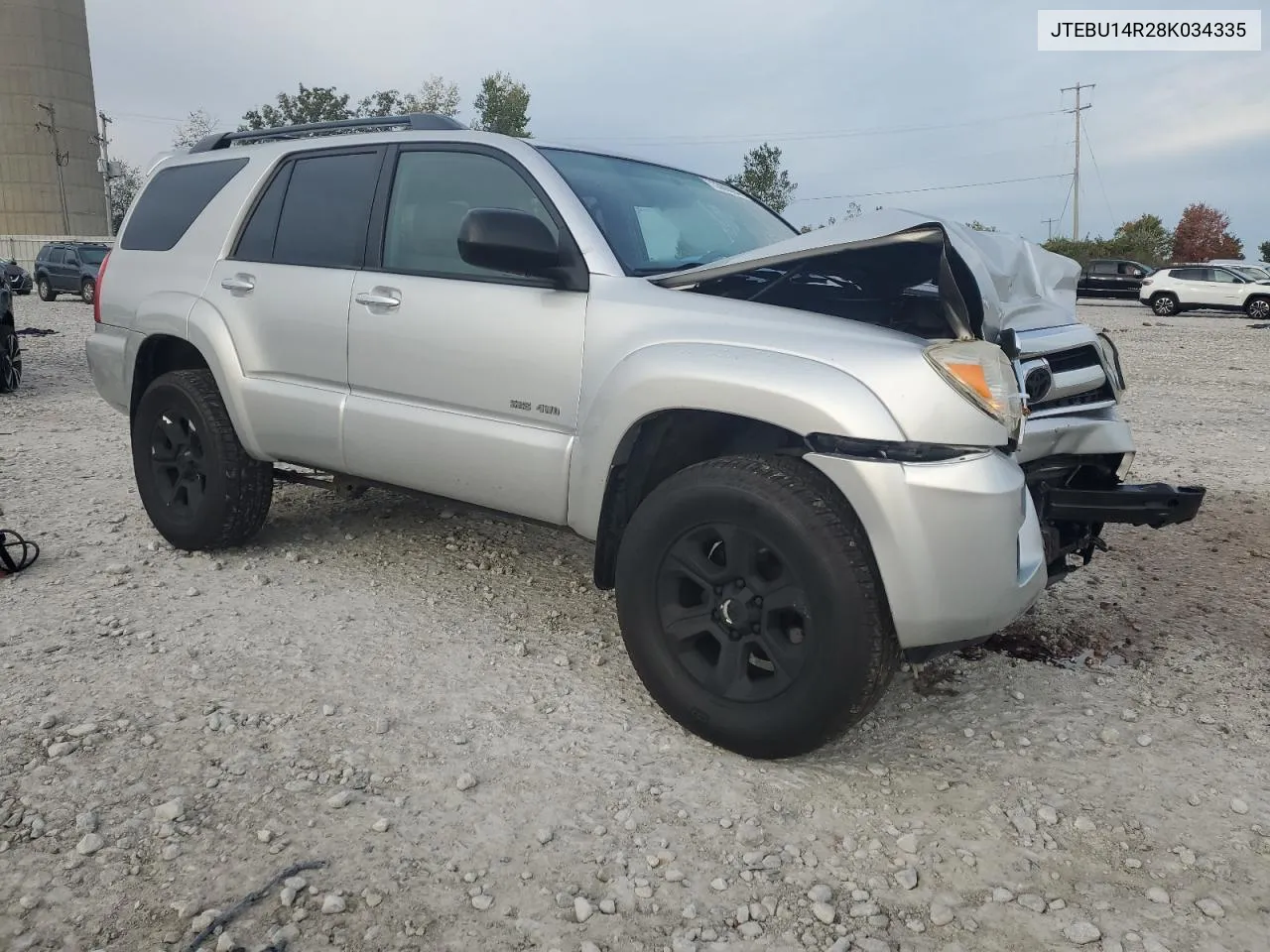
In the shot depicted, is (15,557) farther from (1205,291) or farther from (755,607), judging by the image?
(1205,291)

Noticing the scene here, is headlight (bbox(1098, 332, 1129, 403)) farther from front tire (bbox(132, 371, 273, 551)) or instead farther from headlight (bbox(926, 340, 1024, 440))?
front tire (bbox(132, 371, 273, 551))

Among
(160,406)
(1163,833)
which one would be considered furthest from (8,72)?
(1163,833)

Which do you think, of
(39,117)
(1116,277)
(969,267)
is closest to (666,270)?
(969,267)

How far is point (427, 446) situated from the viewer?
3.61 m

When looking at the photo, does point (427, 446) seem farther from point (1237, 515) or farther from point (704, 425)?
point (1237, 515)

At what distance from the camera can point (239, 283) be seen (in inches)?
166

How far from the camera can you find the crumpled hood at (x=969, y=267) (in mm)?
2725

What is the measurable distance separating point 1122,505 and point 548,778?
75.7 inches

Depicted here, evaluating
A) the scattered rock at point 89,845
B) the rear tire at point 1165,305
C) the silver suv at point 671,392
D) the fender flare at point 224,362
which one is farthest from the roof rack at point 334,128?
the rear tire at point 1165,305

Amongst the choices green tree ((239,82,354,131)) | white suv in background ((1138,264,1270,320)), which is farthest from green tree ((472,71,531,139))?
Result: white suv in background ((1138,264,1270,320))

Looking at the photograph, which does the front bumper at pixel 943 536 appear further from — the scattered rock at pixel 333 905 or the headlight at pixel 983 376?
the scattered rock at pixel 333 905

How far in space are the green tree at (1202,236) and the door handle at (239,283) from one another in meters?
60.1

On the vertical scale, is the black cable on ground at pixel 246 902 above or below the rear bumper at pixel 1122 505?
below

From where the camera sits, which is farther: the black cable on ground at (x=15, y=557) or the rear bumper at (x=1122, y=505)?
the black cable on ground at (x=15, y=557)
